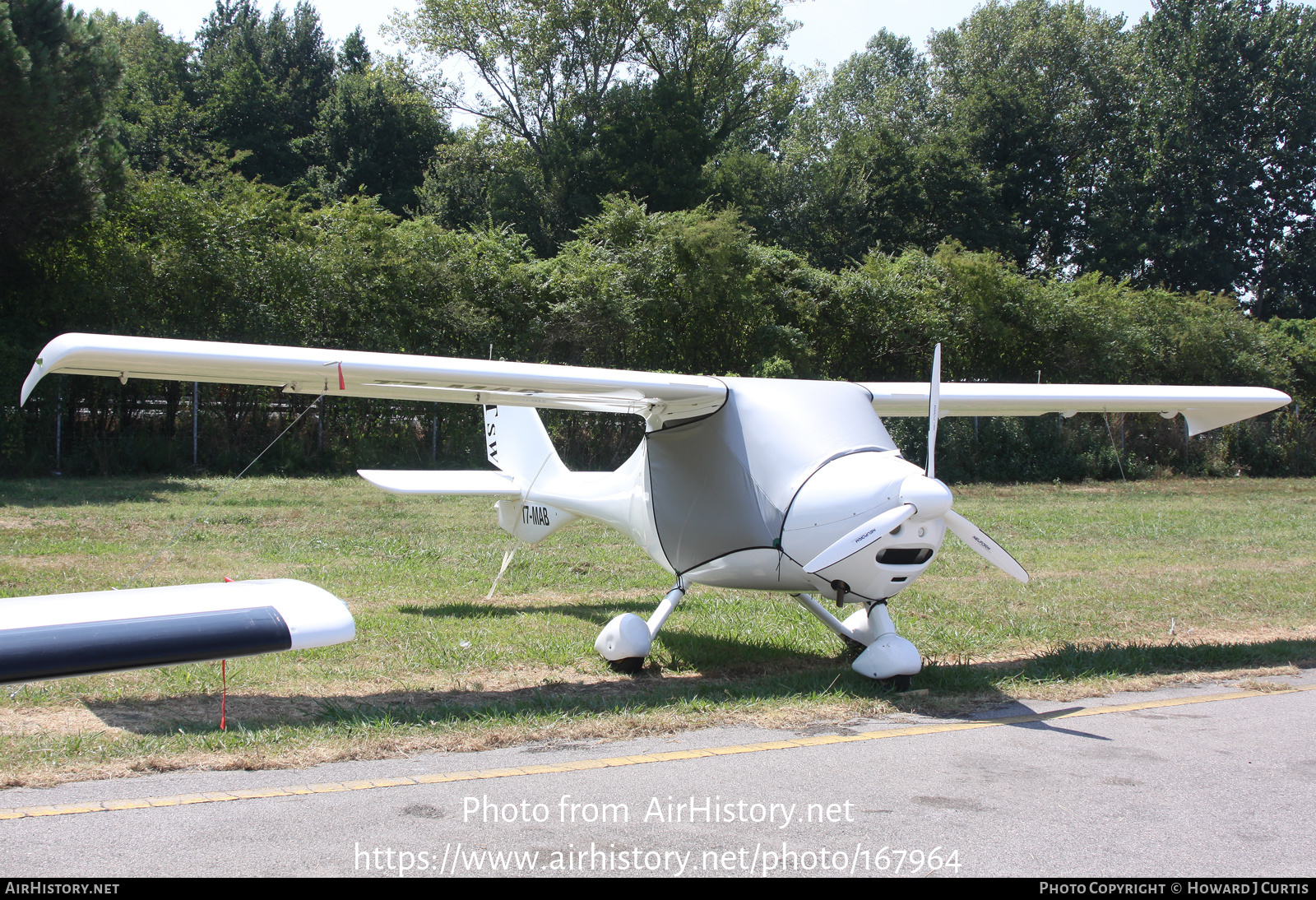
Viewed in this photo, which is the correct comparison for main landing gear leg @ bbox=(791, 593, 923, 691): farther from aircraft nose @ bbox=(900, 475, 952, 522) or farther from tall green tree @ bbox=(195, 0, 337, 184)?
tall green tree @ bbox=(195, 0, 337, 184)

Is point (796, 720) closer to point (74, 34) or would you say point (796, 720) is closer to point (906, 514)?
point (906, 514)

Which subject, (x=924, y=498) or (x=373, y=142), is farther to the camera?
(x=373, y=142)

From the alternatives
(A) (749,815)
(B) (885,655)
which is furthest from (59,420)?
(A) (749,815)

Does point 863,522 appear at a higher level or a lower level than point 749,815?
higher

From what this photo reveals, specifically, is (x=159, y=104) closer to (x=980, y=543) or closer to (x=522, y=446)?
(x=522, y=446)

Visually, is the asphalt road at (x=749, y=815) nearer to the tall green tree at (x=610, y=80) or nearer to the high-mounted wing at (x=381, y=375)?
the high-mounted wing at (x=381, y=375)

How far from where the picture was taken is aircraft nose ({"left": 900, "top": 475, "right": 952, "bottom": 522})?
5824 mm

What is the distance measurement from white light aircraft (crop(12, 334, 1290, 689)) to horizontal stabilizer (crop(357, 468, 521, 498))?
1.44m

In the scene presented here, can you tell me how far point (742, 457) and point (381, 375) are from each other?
2.60m

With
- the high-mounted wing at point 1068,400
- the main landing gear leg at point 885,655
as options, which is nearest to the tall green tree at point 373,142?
the high-mounted wing at point 1068,400

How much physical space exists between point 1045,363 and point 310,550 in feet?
71.6

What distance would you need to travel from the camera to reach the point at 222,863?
11.6 ft

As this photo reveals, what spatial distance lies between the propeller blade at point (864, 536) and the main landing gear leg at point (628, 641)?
1536 millimetres

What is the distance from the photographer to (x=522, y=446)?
9.87 m
